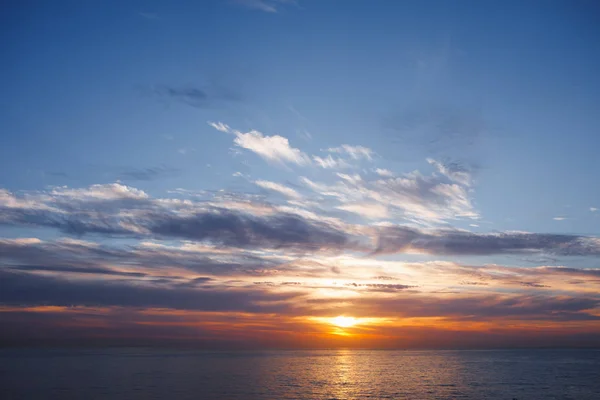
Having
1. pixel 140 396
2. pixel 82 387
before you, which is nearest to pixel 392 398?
pixel 140 396

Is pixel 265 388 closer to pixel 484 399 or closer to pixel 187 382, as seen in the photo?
pixel 187 382

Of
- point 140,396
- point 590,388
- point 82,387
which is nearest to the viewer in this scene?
point 140,396

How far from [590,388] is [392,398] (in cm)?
4527

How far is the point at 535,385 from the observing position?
99375mm

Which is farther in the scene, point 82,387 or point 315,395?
point 82,387

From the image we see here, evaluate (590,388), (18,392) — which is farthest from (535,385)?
(18,392)

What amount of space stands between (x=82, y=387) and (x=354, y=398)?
1925 inches

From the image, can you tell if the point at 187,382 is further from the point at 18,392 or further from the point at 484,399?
the point at 484,399

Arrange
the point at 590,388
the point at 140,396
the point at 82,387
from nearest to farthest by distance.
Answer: the point at 140,396
the point at 82,387
the point at 590,388

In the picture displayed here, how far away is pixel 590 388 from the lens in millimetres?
93938

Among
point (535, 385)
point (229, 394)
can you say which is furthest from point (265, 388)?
point (535, 385)

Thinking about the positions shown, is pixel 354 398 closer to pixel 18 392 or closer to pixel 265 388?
pixel 265 388

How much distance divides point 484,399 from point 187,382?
55831 millimetres

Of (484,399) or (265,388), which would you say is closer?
(484,399)
